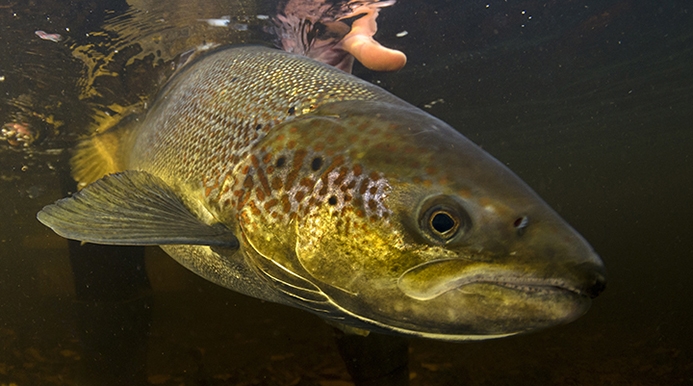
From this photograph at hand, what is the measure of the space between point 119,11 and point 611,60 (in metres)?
16.6

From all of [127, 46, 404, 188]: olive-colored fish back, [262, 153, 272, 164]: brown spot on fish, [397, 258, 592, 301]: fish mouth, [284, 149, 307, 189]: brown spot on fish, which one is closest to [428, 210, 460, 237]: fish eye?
[397, 258, 592, 301]: fish mouth

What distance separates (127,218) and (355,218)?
116cm

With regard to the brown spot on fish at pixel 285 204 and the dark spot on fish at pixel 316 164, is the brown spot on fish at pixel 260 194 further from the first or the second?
the dark spot on fish at pixel 316 164

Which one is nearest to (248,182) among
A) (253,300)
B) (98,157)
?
(98,157)

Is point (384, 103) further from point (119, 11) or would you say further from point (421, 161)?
point (119, 11)

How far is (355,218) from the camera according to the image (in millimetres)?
1682

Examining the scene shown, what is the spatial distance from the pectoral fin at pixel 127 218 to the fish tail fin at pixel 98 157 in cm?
283

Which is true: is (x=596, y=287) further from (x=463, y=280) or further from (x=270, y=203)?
(x=270, y=203)

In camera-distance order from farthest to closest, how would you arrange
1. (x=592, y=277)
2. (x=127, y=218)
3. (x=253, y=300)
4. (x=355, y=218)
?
(x=253, y=300), (x=127, y=218), (x=355, y=218), (x=592, y=277)

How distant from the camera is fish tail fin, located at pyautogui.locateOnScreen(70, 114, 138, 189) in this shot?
5.00 metres

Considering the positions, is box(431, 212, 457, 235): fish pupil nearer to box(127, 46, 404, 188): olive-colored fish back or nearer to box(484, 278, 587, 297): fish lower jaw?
box(484, 278, 587, 297): fish lower jaw

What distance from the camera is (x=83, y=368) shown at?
625cm

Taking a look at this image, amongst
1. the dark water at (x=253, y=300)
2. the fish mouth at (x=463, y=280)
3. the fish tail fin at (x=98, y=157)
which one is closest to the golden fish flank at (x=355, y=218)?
the fish mouth at (x=463, y=280)

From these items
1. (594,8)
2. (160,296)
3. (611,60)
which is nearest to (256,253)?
(160,296)
